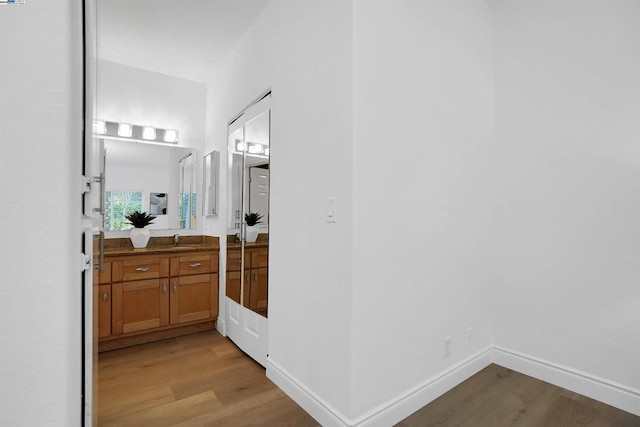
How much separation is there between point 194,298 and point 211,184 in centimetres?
118

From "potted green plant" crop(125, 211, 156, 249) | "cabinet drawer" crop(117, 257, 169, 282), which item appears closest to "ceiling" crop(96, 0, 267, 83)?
"potted green plant" crop(125, 211, 156, 249)

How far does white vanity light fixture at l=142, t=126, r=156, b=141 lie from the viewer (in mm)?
3410

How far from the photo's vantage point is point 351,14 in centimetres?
164

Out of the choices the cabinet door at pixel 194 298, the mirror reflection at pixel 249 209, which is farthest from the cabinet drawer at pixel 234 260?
the cabinet door at pixel 194 298

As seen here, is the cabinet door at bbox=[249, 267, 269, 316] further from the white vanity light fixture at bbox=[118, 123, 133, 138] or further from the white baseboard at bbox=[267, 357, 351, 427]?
the white vanity light fixture at bbox=[118, 123, 133, 138]

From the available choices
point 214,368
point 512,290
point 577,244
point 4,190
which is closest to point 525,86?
point 577,244

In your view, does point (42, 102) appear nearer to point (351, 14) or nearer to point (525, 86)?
point (351, 14)

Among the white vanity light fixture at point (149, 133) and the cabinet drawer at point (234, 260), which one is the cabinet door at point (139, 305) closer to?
the cabinet drawer at point (234, 260)

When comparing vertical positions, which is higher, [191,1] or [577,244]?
[191,1]

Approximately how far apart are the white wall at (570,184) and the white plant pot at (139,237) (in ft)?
10.5

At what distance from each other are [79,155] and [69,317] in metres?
0.40

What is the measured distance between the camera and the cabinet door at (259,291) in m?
2.46

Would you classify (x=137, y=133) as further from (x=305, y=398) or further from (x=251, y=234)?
(x=305, y=398)

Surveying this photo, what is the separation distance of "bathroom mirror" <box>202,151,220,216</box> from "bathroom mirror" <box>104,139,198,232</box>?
0.65 feet
